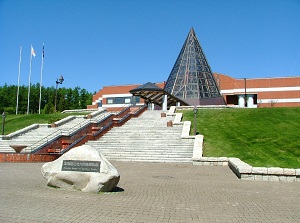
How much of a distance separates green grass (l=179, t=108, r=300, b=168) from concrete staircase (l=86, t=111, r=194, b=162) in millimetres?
1681

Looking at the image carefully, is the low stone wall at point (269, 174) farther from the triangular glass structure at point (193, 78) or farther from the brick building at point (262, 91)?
the brick building at point (262, 91)

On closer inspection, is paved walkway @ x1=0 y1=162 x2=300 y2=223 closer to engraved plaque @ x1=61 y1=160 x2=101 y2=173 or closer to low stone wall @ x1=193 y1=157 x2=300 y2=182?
engraved plaque @ x1=61 y1=160 x2=101 y2=173

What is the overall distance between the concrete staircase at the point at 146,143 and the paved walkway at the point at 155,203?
25.9 feet

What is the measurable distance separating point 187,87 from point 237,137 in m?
31.1

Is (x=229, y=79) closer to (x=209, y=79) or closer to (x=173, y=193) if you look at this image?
(x=209, y=79)

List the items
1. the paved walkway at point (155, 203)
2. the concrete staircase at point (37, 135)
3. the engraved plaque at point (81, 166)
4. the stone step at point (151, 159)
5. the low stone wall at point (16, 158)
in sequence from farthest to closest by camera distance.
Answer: the concrete staircase at point (37, 135), the stone step at point (151, 159), the low stone wall at point (16, 158), the engraved plaque at point (81, 166), the paved walkway at point (155, 203)

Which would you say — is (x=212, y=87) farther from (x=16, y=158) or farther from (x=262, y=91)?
(x=16, y=158)

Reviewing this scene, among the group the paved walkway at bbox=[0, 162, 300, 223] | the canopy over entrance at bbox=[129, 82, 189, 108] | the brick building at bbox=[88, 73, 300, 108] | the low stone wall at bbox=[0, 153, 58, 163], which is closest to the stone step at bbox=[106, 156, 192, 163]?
the low stone wall at bbox=[0, 153, 58, 163]

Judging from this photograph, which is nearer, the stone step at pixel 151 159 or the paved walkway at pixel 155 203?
the paved walkway at pixel 155 203

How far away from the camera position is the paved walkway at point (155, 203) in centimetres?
546

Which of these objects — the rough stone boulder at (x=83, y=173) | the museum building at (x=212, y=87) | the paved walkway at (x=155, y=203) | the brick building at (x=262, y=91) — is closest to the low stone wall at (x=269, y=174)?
the paved walkway at (x=155, y=203)

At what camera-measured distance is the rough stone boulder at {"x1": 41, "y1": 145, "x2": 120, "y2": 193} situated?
24.8 feet

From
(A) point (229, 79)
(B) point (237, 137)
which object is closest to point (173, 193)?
(B) point (237, 137)

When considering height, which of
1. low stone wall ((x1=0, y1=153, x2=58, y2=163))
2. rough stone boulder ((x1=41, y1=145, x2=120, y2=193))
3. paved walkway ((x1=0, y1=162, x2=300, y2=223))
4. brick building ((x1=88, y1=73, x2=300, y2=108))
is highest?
brick building ((x1=88, y1=73, x2=300, y2=108))
